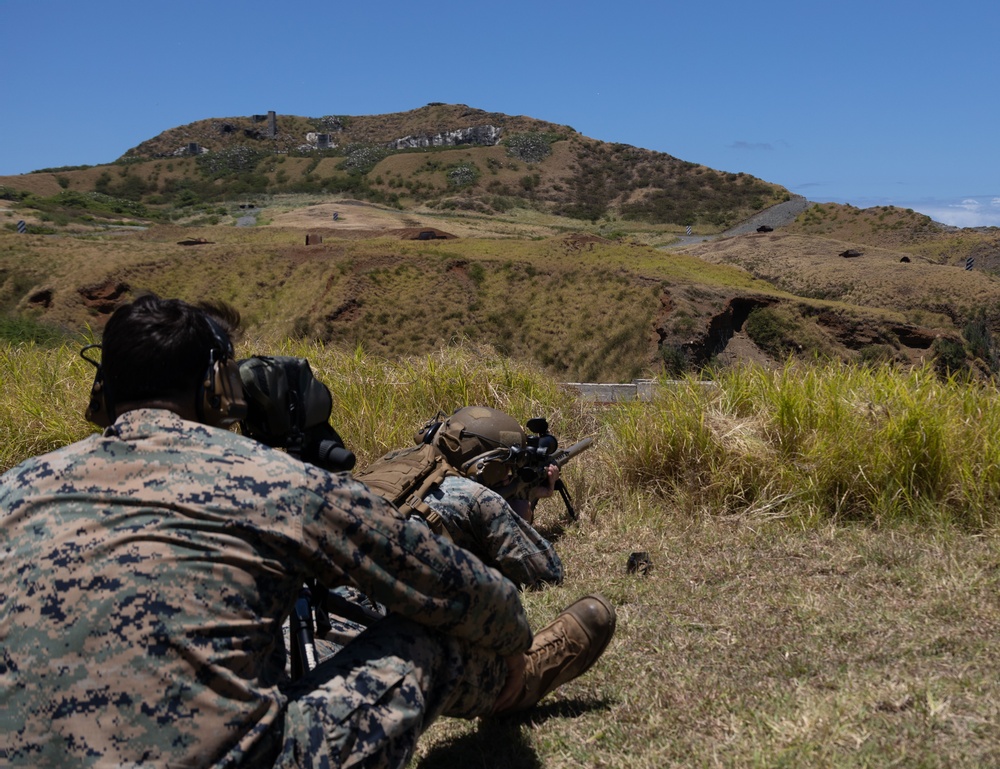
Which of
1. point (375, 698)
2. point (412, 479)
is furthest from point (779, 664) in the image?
point (375, 698)

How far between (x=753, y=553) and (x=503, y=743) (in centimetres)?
198

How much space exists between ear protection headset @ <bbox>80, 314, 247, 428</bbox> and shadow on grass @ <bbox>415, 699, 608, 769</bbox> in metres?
1.22

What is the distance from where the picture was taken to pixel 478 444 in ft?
13.1

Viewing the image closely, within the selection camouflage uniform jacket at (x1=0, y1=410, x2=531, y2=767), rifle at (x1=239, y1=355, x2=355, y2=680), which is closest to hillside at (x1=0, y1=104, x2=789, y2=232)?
rifle at (x1=239, y1=355, x2=355, y2=680)

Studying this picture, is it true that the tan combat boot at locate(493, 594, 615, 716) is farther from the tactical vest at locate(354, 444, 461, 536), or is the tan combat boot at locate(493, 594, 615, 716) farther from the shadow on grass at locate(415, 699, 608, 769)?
the tactical vest at locate(354, 444, 461, 536)

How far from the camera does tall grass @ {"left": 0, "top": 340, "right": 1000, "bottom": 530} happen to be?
4.81m

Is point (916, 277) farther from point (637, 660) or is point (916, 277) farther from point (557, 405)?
point (637, 660)

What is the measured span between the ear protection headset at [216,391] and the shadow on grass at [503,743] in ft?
4.00

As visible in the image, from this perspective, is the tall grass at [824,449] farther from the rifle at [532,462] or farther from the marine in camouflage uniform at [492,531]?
the marine in camouflage uniform at [492,531]

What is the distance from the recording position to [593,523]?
5.08m

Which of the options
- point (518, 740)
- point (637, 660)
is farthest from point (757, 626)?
point (518, 740)

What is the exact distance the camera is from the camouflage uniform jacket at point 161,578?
167 cm

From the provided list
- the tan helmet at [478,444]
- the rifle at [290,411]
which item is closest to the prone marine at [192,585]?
the rifle at [290,411]

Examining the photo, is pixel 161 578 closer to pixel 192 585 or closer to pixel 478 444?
pixel 192 585
